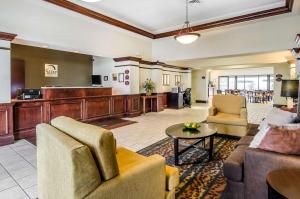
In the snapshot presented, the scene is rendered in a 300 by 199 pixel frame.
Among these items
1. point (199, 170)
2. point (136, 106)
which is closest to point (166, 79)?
point (136, 106)

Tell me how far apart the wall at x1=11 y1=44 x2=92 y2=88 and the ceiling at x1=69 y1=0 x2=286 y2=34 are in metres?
3.07

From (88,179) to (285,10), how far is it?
6.72 metres

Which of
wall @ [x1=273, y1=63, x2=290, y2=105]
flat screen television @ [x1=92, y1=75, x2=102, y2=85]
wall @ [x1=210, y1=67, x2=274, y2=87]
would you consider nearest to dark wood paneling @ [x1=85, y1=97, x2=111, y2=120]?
flat screen television @ [x1=92, y1=75, x2=102, y2=85]

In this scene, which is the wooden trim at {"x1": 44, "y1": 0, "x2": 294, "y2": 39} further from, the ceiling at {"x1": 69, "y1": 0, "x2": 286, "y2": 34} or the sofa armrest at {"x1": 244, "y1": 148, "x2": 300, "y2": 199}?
the sofa armrest at {"x1": 244, "y1": 148, "x2": 300, "y2": 199}

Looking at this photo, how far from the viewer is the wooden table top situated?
1.20 metres

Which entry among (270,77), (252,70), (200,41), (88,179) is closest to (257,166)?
(88,179)

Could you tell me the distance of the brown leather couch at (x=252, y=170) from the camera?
1.61 m

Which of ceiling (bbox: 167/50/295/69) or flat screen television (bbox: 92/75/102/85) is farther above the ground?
ceiling (bbox: 167/50/295/69)

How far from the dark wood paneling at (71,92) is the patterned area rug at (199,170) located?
3.32 meters

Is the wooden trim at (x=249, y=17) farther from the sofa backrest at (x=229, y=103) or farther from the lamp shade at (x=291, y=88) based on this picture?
the sofa backrest at (x=229, y=103)

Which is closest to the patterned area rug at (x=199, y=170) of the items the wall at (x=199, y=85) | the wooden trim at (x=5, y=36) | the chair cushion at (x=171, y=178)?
the chair cushion at (x=171, y=178)

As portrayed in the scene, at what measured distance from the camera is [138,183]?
1532 mm

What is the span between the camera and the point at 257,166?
1.72 metres

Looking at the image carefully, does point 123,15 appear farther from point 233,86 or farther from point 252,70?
point 233,86
